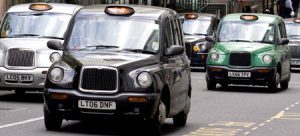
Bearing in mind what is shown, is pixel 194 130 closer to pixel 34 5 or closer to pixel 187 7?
pixel 34 5

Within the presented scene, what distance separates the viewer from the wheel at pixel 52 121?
44.5 ft

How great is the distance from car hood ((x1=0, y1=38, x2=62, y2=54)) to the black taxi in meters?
4.24

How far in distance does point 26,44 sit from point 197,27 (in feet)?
56.3

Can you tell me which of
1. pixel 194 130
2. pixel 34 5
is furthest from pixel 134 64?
pixel 34 5

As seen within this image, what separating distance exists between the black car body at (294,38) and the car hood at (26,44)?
58.3 ft

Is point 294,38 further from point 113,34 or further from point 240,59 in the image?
point 113,34

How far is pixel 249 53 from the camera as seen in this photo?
79.6ft

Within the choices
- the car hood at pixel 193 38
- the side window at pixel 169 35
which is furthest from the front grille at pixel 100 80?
the car hood at pixel 193 38

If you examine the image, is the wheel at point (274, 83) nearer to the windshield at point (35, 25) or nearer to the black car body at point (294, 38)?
the windshield at point (35, 25)

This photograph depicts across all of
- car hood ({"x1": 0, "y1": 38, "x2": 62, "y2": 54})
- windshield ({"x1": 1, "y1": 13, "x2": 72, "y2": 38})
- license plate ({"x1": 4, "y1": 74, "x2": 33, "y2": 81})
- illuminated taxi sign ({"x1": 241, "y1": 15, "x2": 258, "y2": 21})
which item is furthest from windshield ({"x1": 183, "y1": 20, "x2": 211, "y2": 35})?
license plate ({"x1": 4, "y1": 74, "x2": 33, "y2": 81})

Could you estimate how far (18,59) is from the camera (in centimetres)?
1872

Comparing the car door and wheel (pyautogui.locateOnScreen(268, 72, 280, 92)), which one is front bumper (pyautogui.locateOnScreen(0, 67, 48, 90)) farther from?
wheel (pyautogui.locateOnScreen(268, 72, 280, 92))

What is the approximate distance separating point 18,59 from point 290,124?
522 cm

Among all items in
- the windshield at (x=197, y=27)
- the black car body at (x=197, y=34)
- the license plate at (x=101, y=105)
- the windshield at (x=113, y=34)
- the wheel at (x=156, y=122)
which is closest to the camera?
the license plate at (x=101, y=105)
